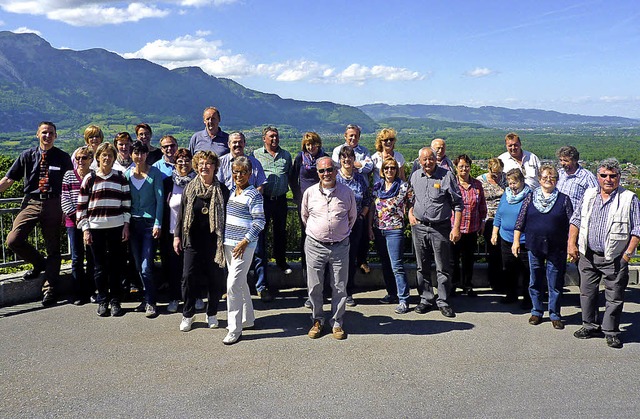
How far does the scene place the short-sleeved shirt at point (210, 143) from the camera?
6.91 metres

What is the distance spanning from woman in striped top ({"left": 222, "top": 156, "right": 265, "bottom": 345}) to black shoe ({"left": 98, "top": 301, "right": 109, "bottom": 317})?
1.67 m

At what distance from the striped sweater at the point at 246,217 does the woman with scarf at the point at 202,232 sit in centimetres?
18

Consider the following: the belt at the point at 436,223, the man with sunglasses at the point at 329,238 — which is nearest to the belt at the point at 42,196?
the man with sunglasses at the point at 329,238

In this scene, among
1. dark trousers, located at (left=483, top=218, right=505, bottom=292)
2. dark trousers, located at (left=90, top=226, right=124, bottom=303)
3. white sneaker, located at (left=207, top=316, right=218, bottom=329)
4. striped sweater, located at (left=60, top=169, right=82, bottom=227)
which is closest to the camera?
white sneaker, located at (left=207, top=316, right=218, bottom=329)

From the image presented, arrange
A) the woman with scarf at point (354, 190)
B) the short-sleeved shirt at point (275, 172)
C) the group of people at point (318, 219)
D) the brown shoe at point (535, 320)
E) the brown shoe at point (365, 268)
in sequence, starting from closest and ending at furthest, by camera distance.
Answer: the group of people at point (318, 219) < the brown shoe at point (535, 320) < the woman with scarf at point (354, 190) < the short-sleeved shirt at point (275, 172) < the brown shoe at point (365, 268)

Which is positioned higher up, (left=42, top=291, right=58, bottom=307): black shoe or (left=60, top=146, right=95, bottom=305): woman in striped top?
(left=60, top=146, right=95, bottom=305): woman in striped top

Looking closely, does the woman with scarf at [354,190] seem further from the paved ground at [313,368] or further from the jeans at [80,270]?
the jeans at [80,270]

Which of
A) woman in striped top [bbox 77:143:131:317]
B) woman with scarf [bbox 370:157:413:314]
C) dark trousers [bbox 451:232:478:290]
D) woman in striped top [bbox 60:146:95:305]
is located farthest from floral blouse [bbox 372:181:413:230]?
woman in striped top [bbox 60:146:95:305]

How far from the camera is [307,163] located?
652 centimetres

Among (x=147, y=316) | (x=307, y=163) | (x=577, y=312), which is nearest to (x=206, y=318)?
(x=147, y=316)

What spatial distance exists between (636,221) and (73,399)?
5.39 meters

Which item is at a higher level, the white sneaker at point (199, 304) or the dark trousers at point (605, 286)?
the dark trousers at point (605, 286)

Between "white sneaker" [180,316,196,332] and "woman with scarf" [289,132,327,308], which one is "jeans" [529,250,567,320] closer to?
"woman with scarf" [289,132,327,308]

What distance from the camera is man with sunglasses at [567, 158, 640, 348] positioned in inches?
202
